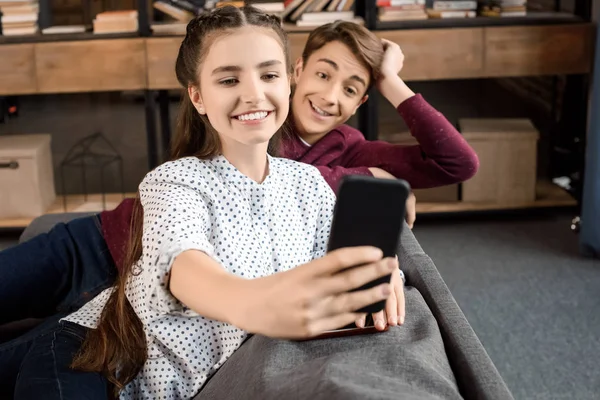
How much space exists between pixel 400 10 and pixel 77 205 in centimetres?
155

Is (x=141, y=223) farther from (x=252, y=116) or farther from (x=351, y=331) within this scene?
(x=351, y=331)

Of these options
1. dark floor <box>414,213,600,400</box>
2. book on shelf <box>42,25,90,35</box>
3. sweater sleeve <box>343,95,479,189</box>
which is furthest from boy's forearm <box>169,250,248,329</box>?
book on shelf <box>42,25,90,35</box>

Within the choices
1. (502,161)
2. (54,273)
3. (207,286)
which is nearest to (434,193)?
(502,161)

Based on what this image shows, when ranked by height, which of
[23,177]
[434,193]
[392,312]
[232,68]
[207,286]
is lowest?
[434,193]

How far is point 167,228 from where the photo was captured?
1.20m

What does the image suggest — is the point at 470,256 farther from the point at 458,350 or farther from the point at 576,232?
the point at 458,350

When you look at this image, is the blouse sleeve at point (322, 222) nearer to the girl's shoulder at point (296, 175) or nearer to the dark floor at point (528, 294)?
the girl's shoulder at point (296, 175)

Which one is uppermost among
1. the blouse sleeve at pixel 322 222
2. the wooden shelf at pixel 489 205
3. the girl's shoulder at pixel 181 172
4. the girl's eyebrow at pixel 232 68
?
the girl's eyebrow at pixel 232 68

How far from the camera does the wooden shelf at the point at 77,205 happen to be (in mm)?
3414

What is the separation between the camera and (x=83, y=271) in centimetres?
188

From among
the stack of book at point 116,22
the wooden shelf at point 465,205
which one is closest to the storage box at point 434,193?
the wooden shelf at point 465,205

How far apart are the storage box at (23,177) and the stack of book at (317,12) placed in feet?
3.68

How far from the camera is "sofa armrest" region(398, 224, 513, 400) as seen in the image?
1.19 metres

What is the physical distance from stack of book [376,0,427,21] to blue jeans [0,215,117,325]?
1789 millimetres
